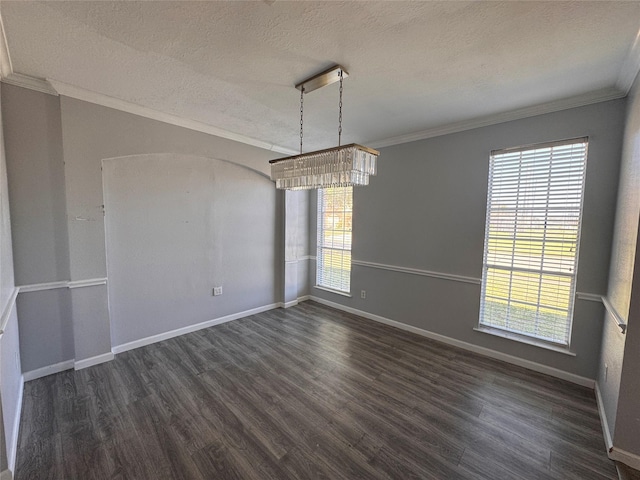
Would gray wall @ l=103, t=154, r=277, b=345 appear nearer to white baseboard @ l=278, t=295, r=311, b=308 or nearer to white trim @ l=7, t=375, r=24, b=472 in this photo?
white baseboard @ l=278, t=295, r=311, b=308

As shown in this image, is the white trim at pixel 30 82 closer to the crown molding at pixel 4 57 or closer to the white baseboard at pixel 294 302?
the crown molding at pixel 4 57

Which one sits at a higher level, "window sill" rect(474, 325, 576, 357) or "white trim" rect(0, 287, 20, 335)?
"white trim" rect(0, 287, 20, 335)

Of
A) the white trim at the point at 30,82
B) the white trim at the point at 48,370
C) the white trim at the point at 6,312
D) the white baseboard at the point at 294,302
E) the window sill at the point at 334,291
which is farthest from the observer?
the white baseboard at the point at 294,302

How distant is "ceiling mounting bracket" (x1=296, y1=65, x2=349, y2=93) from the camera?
6.53 ft

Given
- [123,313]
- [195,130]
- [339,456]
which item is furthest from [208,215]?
[339,456]

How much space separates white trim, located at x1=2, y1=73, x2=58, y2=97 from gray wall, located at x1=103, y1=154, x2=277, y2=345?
2.30ft

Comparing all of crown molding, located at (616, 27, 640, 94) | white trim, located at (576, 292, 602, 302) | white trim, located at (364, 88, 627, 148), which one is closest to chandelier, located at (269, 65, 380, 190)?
white trim, located at (364, 88, 627, 148)

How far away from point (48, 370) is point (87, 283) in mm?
870

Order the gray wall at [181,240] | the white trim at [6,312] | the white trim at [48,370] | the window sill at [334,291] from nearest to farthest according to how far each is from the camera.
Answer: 1. the white trim at [6,312]
2. the white trim at [48,370]
3. the gray wall at [181,240]
4. the window sill at [334,291]

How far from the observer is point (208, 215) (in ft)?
11.8

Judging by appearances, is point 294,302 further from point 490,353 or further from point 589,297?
point 589,297

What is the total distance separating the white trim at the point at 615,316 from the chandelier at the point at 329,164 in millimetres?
1968

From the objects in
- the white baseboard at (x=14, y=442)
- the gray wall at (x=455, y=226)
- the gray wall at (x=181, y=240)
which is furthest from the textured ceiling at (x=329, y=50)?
the white baseboard at (x=14, y=442)

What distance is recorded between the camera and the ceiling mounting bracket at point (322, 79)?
1990 millimetres
